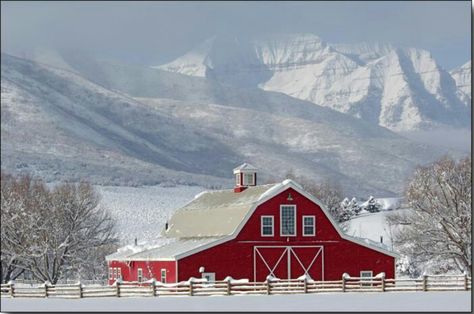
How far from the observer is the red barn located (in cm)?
5809

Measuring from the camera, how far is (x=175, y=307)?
141 feet

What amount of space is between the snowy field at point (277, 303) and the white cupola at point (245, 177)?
16327mm

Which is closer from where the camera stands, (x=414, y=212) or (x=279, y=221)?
(x=279, y=221)

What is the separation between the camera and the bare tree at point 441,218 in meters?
68.0

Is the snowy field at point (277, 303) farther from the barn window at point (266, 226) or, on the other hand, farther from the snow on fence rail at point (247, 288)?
the barn window at point (266, 226)

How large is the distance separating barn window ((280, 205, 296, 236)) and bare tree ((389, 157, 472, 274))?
460 inches

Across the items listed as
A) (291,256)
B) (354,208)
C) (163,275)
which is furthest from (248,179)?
(354,208)

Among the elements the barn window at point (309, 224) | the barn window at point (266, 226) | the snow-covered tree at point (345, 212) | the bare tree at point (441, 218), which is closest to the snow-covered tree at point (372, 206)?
the snow-covered tree at point (345, 212)

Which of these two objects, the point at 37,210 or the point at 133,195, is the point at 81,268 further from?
the point at 133,195

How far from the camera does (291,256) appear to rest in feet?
197

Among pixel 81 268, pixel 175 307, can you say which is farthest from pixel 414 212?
pixel 175 307

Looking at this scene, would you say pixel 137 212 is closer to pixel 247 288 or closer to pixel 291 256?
pixel 291 256

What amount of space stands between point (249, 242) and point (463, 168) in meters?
18.7

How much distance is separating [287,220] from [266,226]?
1.20 metres
